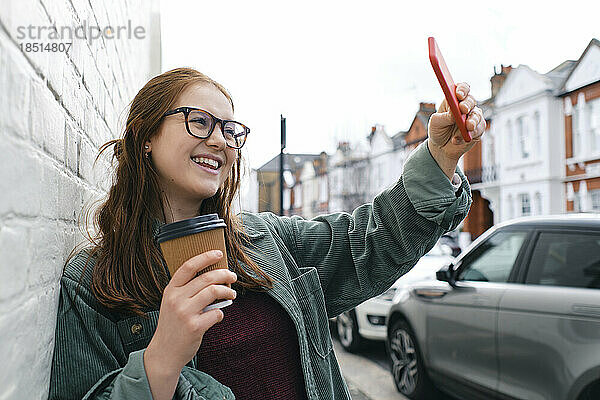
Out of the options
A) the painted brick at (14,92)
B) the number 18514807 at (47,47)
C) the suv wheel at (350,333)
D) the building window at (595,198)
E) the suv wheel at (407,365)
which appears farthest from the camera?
the building window at (595,198)

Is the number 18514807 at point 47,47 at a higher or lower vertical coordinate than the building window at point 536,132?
lower

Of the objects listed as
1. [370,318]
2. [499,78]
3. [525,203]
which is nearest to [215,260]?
[370,318]

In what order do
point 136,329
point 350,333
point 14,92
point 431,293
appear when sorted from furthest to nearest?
point 350,333 < point 431,293 < point 136,329 < point 14,92

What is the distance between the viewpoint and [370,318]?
586cm

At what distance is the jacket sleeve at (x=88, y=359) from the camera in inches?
44.9

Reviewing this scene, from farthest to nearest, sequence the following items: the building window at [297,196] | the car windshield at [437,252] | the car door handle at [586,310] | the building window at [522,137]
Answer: the building window at [297,196]
the building window at [522,137]
the car windshield at [437,252]
the car door handle at [586,310]

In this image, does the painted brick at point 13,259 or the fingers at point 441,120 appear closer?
the painted brick at point 13,259

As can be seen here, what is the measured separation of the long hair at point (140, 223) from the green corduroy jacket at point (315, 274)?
41mm

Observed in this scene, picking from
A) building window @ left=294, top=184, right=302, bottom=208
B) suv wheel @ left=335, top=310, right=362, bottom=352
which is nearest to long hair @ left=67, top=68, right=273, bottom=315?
suv wheel @ left=335, top=310, right=362, bottom=352

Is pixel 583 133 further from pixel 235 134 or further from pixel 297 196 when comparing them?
pixel 297 196

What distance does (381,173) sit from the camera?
28453mm

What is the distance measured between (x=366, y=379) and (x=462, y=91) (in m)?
4.15

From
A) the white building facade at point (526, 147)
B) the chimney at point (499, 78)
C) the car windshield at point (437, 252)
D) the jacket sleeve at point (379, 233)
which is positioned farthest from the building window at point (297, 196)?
the jacket sleeve at point (379, 233)

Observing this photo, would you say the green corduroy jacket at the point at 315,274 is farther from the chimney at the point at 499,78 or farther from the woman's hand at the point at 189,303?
the chimney at the point at 499,78
